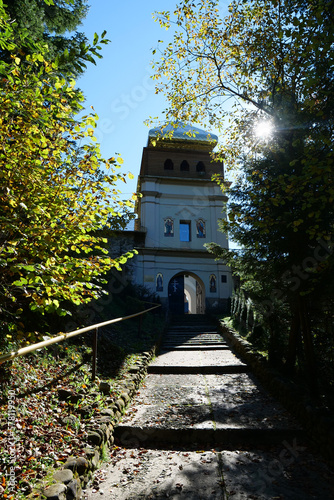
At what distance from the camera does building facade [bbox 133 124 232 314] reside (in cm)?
2045

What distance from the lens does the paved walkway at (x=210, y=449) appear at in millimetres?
2891

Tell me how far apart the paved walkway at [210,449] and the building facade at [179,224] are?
46.2 ft

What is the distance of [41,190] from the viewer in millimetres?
3211

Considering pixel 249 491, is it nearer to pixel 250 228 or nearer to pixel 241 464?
pixel 241 464

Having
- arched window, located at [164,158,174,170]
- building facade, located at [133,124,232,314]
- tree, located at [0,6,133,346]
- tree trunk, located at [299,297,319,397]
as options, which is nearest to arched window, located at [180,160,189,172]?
building facade, located at [133,124,232,314]

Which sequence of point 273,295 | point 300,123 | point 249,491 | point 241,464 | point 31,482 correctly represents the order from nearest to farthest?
point 31,482 < point 249,491 < point 241,464 < point 300,123 < point 273,295

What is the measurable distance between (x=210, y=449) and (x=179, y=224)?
18.3 metres

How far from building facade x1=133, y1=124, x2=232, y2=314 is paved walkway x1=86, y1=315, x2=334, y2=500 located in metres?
14.1

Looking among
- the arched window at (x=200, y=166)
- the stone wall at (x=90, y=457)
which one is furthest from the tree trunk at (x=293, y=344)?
the arched window at (x=200, y=166)

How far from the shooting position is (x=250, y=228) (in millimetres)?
6633

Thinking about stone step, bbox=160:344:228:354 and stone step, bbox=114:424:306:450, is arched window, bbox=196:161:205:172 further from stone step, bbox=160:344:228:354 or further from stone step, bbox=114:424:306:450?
stone step, bbox=114:424:306:450

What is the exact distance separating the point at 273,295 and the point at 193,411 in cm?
272

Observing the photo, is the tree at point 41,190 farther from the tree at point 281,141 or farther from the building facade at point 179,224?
the building facade at point 179,224

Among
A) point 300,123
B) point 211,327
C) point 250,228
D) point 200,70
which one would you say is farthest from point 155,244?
point 300,123
